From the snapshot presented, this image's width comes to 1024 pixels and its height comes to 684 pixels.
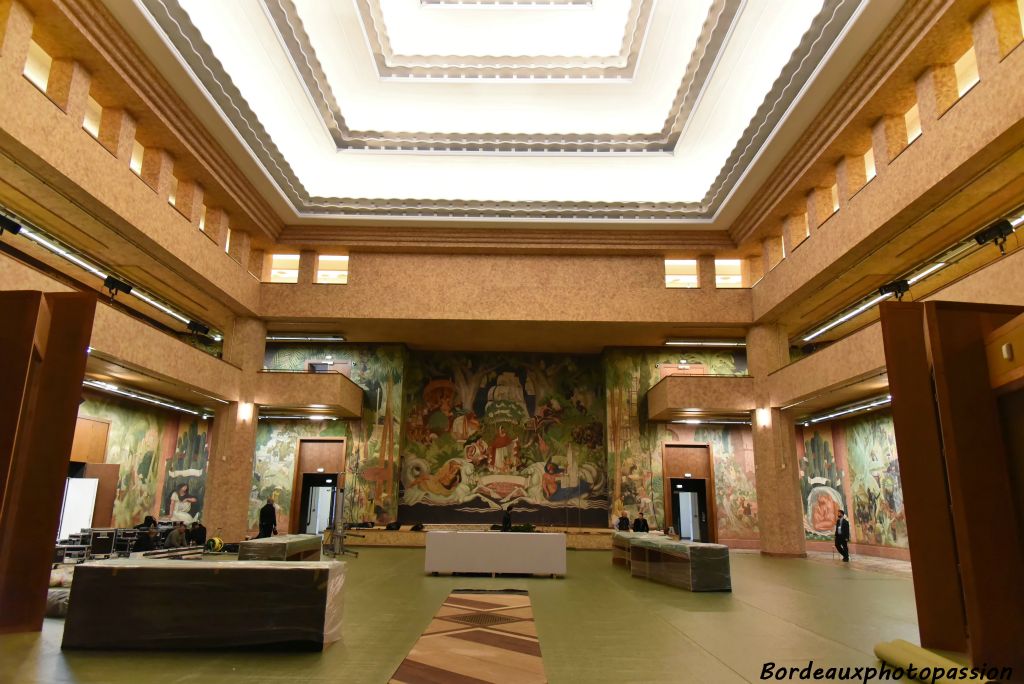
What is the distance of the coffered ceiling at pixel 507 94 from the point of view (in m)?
13.9

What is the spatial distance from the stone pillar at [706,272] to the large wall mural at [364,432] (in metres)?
11.2

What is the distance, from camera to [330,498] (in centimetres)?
2423

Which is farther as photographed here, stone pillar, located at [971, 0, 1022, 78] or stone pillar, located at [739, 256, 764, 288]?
stone pillar, located at [739, 256, 764, 288]

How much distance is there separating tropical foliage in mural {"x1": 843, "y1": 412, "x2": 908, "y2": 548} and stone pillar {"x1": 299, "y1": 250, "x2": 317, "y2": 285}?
63.9 ft

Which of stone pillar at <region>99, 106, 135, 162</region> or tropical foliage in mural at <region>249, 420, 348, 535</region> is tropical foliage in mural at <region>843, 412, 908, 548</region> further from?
stone pillar at <region>99, 106, 135, 162</region>

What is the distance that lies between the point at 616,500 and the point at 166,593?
18.9 metres

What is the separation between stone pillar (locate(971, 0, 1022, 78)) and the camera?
10883 mm

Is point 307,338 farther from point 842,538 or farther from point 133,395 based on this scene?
point 842,538

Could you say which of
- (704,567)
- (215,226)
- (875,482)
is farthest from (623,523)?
(215,226)

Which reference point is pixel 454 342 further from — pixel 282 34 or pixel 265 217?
pixel 282 34

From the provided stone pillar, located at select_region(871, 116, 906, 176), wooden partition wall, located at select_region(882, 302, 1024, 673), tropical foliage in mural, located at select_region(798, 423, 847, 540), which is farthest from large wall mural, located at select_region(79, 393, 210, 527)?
stone pillar, located at select_region(871, 116, 906, 176)

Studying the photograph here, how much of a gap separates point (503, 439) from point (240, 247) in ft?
37.9

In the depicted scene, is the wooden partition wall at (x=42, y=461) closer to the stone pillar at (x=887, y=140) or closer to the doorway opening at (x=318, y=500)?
the stone pillar at (x=887, y=140)

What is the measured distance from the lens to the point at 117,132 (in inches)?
568
